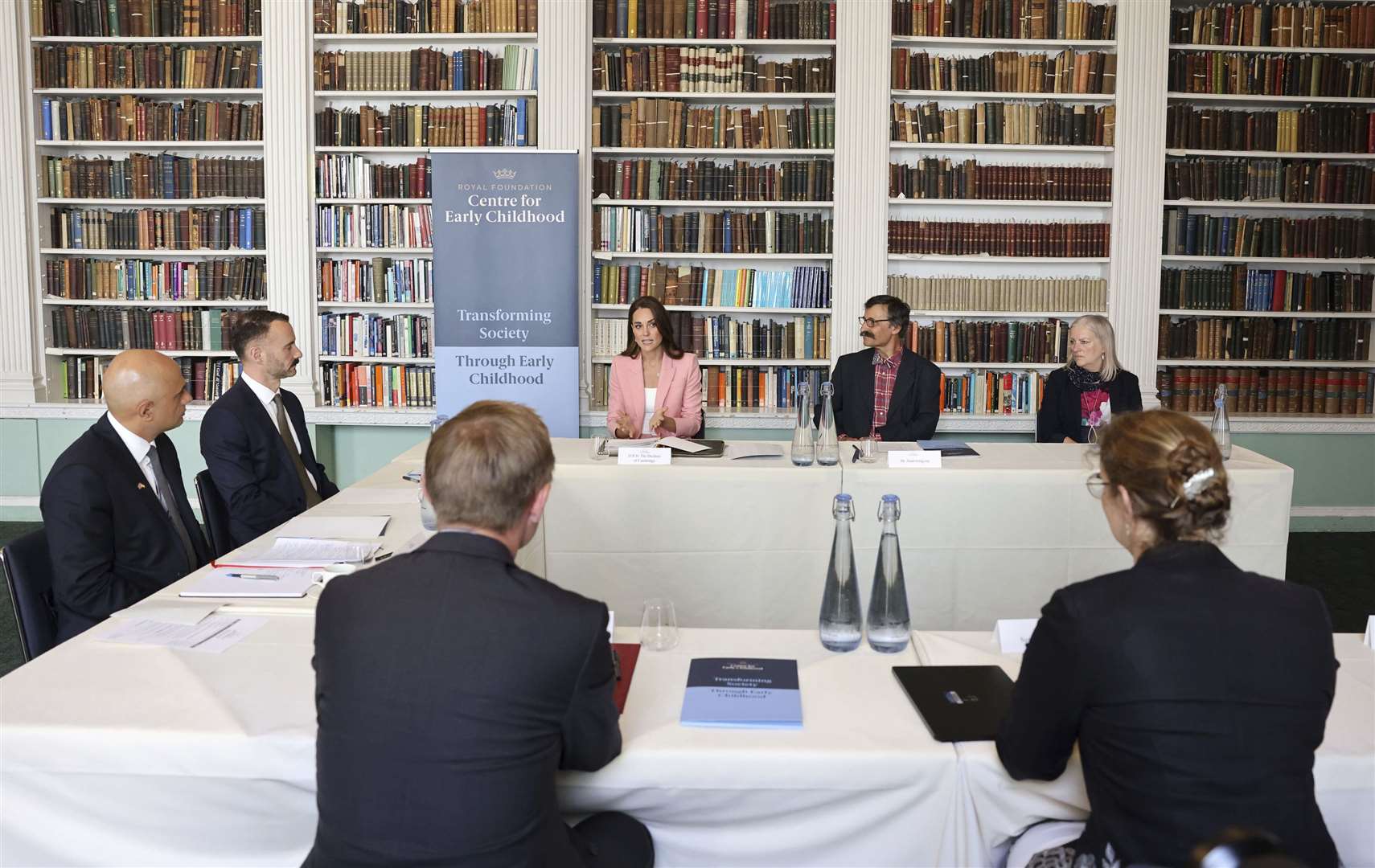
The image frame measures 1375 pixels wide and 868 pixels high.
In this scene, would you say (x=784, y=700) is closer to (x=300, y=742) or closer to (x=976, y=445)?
(x=300, y=742)

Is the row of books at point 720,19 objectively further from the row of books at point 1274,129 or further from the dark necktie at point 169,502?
the dark necktie at point 169,502

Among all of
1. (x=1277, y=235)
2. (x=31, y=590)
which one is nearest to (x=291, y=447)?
(x=31, y=590)

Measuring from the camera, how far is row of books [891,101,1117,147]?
19.2ft

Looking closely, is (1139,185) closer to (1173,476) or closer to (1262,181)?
(1262,181)

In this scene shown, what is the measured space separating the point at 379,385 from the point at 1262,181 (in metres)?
5.10

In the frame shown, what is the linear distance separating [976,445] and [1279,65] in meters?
3.40

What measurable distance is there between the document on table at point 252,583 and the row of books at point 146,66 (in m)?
4.30

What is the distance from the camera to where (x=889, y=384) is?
490 cm

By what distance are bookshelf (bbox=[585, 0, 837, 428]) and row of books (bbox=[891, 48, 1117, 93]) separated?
438 millimetres

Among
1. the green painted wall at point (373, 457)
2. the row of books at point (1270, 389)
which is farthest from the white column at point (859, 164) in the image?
the row of books at point (1270, 389)

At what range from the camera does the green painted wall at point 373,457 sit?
242 inches

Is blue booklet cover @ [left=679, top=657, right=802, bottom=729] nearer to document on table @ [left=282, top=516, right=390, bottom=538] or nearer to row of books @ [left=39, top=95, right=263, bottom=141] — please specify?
document on table @ [left=282, top=516, right=390, bottom=538]

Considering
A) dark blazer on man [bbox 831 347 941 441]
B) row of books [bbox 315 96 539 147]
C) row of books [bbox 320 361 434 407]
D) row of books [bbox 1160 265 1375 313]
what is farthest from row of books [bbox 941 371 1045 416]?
row of books [bbox 320 361 434 407]

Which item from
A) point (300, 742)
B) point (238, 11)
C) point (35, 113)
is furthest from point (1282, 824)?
point (35, 113)
